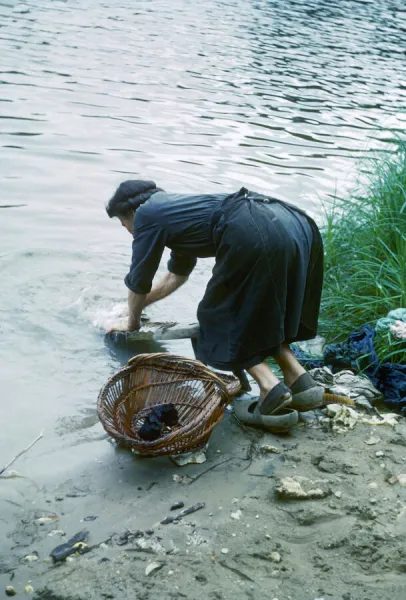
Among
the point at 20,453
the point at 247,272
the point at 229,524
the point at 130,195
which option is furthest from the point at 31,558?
the point at 130,195

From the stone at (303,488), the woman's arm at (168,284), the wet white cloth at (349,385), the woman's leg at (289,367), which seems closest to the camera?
the stone at (303,488)

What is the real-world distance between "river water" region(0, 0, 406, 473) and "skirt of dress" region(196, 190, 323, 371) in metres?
1.03

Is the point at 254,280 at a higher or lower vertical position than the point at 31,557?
higher

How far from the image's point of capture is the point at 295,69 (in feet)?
50.6

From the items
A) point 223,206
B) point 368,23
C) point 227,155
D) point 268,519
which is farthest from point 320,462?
point 368,23

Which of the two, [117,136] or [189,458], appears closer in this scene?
[189,458]

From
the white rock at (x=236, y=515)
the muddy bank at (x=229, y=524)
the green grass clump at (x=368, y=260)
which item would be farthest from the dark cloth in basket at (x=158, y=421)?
the green grass clump at (x=368, y=260)

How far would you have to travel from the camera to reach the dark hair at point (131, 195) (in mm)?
4727

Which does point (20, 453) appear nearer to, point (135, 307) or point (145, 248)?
point (135, 307)

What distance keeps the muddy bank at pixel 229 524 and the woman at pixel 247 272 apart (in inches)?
11.4

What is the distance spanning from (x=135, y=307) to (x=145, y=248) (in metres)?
0.55

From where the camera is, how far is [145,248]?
460 cm

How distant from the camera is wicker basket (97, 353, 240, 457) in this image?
13.5 feet

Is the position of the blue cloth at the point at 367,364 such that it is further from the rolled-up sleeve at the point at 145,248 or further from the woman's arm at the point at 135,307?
the rolled-up sleeve at the point at 145,248
